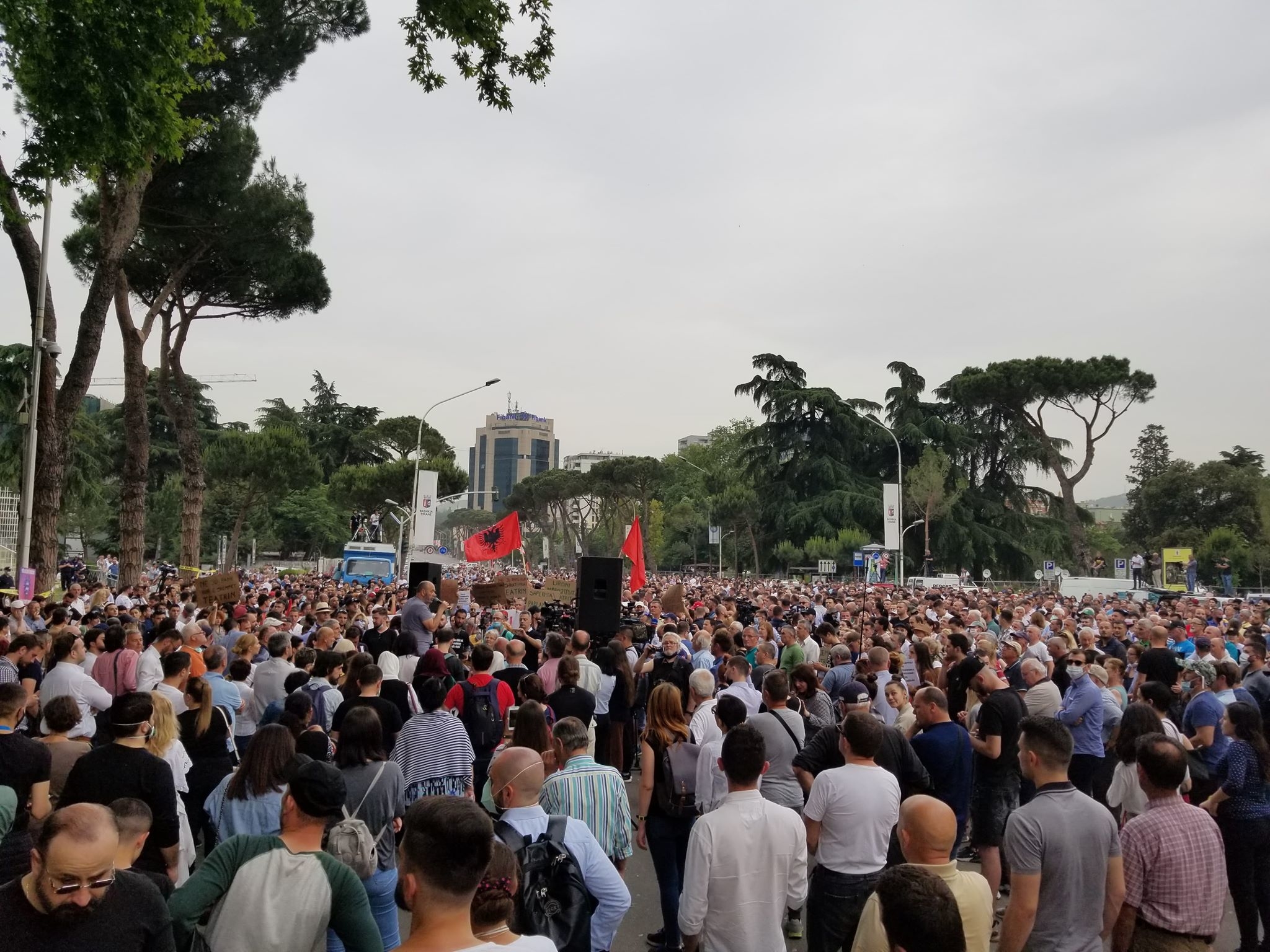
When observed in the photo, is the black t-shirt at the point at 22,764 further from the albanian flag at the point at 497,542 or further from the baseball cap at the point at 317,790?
the albanian flag at the point at 497,542

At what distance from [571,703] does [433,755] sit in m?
1.68

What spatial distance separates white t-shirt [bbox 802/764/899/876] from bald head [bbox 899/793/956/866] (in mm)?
1095

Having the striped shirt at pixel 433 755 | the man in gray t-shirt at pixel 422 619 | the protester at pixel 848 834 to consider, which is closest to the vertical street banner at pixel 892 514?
the man in gray t-shirt at pixel 422 619

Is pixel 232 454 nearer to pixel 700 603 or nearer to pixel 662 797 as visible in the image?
pixel 700 603

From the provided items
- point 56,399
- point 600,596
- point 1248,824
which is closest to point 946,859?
point 1248,824

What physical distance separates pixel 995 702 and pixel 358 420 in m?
72.2

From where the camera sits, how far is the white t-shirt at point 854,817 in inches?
169

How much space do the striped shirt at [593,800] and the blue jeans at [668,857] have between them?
1121 mm

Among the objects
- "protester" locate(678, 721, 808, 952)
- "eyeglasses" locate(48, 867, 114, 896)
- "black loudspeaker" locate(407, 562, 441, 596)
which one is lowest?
"protester" locate(678, 721, 808, 952)

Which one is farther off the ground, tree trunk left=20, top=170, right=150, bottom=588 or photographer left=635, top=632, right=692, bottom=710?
tree trunk left=20, top=170, right=150, bottom=588

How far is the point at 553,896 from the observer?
3.14 m

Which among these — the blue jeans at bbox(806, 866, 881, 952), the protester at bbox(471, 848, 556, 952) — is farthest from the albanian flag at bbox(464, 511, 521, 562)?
the protester at bbox(471, 848, 556, 952)

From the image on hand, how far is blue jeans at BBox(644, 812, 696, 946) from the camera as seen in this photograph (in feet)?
17.6

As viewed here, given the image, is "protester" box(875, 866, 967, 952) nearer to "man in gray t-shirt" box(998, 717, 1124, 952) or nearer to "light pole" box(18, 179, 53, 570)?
"man in gray t-shirt" box(998, 717, 1124, 952)
